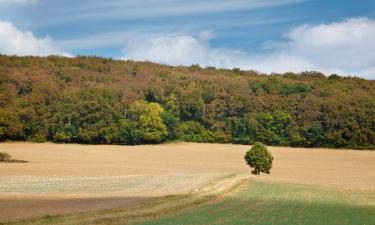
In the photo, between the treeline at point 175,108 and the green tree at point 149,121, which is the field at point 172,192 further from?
the green tree at point 149,121

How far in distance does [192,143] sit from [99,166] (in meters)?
39.2

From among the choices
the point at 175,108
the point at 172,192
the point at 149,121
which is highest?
the point at 175,108

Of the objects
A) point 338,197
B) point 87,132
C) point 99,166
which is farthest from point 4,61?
point 338,197

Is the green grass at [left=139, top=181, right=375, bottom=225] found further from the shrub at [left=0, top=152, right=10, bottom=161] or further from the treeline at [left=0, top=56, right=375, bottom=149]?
the treeline at [left=0, top=56, right=375, bottom=149]

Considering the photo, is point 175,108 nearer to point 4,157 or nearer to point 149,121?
point 149,121

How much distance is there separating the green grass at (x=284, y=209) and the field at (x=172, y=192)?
44mm

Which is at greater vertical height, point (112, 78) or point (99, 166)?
point (112, 78)

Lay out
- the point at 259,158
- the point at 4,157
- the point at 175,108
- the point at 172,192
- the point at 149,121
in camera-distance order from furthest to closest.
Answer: the point at 175,108, the point at 149,121, the point at 4,157, the point at 259,158, the point at 172,192

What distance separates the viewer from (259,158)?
64750 mm

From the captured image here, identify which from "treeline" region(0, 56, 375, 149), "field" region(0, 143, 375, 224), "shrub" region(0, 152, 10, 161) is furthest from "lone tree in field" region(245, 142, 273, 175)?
"treeline" region(0, 56, 375, 149)

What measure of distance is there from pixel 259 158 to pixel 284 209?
32.7 meters

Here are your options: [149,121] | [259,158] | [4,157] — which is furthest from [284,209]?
[149,121]

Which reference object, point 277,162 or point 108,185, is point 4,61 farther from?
point 108,185

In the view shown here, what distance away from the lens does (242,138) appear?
11231 centimetres
